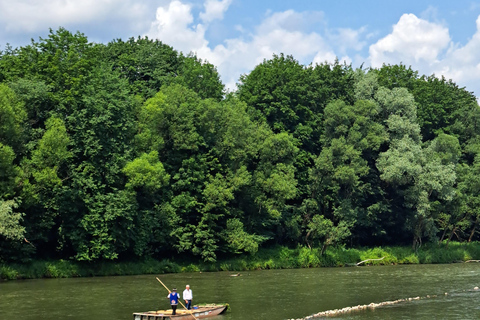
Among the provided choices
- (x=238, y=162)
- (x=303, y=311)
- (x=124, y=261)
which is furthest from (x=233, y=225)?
(x=303, y=311)

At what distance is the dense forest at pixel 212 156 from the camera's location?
6050 centimetres

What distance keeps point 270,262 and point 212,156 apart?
15.3 m

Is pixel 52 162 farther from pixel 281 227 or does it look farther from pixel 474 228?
pixel 474 228

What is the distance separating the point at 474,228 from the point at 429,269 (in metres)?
25.1

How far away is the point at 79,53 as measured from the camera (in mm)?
68750

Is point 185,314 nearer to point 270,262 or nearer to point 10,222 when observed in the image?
point 10,222

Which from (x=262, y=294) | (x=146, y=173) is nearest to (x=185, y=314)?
(x=262, y=294)

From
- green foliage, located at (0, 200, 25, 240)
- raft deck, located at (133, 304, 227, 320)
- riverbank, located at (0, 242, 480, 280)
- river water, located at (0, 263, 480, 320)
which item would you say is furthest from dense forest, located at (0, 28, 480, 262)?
raft deck, located at (133, 304, 227, 320)

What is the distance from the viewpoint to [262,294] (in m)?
48.8

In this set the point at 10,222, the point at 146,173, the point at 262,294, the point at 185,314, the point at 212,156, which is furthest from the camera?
the point at 212,156

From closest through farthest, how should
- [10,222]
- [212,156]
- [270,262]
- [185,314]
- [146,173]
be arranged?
[185,314], [10,222], [146,173], [212,156], [270,262]

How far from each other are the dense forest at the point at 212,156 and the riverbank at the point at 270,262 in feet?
4.87

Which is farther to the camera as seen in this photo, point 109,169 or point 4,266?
point 109,169

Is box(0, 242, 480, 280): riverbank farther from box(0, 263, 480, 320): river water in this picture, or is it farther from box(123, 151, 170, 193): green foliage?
box(123, 151, 170, 193): green foliage
